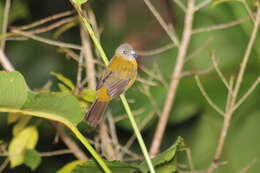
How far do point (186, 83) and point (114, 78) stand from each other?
2.74ft

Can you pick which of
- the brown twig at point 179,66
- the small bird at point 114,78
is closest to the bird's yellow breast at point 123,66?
the small bird at point 114,78

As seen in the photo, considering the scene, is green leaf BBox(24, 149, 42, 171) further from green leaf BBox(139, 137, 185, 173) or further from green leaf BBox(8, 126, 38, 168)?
green leaf BBox(139, 137, 185, 173)

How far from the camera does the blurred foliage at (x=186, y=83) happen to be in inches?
→ 72.0

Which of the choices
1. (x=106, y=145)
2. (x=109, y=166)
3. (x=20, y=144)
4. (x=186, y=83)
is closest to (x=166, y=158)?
(x=109, y=166)

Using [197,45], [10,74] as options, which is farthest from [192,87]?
[10,74]

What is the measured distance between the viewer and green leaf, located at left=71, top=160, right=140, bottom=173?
0.96 meters

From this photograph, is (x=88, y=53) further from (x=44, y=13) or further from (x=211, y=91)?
(x=44, y=13)

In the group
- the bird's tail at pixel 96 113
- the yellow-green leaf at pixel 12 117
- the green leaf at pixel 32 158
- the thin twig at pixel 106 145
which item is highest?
the yellow-green leaf at pixel 12 117

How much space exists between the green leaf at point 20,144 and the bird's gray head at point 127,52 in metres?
0.45

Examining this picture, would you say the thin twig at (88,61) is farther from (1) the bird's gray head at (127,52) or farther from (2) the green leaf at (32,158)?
(1) the bird's gray head at (127,52)

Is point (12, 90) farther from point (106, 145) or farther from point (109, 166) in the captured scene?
point (106, 145)

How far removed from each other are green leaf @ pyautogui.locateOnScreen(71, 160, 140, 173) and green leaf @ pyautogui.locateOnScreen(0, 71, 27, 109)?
18 centimetres

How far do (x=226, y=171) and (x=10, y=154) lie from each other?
1019mm

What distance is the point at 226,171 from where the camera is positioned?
6.70 ft
